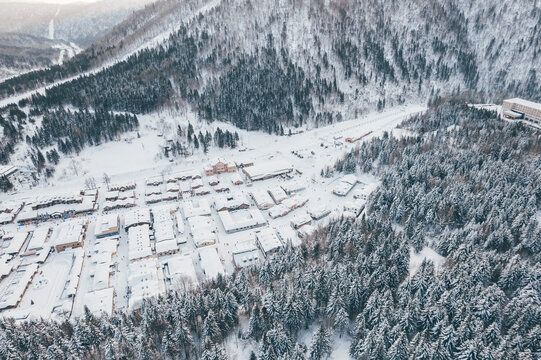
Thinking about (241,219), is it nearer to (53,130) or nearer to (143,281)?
(143,281)

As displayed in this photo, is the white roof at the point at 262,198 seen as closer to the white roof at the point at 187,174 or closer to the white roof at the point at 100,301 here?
the white roof at the point at 187,174

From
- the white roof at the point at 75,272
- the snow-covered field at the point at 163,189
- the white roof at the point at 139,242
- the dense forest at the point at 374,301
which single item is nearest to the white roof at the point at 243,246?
the snow-covered field at the point at 163,189

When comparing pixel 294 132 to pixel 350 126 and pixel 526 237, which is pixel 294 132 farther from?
pixel 526 237

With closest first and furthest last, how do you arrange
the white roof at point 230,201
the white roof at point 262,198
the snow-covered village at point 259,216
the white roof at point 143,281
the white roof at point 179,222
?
1. the snow-covered village at point 259,216
2. the white roof at point 143,281
3. the white roof at point 179,222
4. the white roof at point 230,201
5. the white roof at point 262,198

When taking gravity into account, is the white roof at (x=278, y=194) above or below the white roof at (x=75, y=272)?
above

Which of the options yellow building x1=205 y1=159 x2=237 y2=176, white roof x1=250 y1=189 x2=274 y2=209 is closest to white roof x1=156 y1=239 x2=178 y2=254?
white roof x1=250 y1=189 x2=274 y2=209

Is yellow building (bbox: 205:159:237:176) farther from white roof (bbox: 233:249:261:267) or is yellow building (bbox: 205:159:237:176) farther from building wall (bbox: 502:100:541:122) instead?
building wall (bbox: 502:100:541:122)

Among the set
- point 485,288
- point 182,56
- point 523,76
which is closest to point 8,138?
point 182,56
